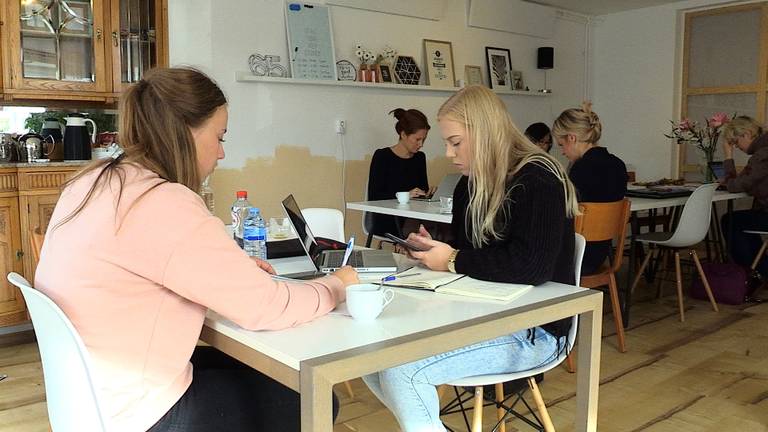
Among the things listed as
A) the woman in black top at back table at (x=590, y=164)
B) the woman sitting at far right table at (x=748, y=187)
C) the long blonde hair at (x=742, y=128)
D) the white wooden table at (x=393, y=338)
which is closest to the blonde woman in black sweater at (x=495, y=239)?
A: the white wooden table at (x=393, y=338)

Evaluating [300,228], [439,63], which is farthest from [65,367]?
[439,63]

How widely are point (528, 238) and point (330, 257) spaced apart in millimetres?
596

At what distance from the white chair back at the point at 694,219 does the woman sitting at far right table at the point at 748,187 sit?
55 centimetres

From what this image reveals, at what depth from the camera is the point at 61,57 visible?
387 centimetres

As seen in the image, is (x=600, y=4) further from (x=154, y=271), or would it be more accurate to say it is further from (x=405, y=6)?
(x=154, y=271)

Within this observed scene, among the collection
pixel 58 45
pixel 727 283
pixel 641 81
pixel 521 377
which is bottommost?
pixel 727 283

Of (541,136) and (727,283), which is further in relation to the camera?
(541,136)

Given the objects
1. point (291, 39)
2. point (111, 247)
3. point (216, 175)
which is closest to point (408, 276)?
point (111, 247)

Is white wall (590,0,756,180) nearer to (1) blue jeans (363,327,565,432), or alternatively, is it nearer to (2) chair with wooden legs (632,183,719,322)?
(2) chair with wooden legs (632,183,719,322)

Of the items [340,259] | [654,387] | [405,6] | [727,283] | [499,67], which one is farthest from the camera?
[499,67]

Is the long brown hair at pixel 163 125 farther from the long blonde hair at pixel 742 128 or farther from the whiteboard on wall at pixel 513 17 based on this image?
the whiteboard on wall at pixel 513 17

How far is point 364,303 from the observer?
4.33 ft

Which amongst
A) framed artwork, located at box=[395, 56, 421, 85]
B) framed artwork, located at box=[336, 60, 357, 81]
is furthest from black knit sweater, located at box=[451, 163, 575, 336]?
framed artwork, located at box=[395, 56, 421, 85]

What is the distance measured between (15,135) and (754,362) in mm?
4073
